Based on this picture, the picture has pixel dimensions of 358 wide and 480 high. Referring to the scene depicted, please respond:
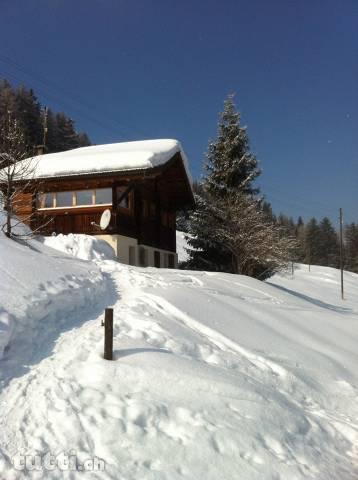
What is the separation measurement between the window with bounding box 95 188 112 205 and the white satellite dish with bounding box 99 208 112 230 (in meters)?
0.81

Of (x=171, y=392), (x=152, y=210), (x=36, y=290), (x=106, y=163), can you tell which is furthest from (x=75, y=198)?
(x=171, y=392)

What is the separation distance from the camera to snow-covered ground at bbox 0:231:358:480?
3949mm

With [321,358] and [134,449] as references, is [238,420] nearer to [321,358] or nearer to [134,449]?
[134,449]

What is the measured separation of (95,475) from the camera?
3535mm

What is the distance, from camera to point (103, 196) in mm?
17359

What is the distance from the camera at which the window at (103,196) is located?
56.5ft

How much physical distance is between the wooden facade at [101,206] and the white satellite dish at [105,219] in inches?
12.1

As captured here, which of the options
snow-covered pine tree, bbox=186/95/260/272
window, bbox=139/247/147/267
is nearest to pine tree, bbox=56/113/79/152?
snow-covered pine tree, bbox=186/95/260/272

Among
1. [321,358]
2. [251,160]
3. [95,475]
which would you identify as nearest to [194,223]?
[251,160]

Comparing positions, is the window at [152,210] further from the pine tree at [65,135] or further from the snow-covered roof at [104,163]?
the pine tree at [65,135]

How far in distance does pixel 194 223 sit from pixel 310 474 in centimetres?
1784

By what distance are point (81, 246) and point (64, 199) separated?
459 centimetres

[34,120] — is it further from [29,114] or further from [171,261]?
[171,261]

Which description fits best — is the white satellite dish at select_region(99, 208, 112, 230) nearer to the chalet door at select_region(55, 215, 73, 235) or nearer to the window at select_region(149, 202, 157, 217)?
the chalet door at select_region(55, 215, 73, 235)
